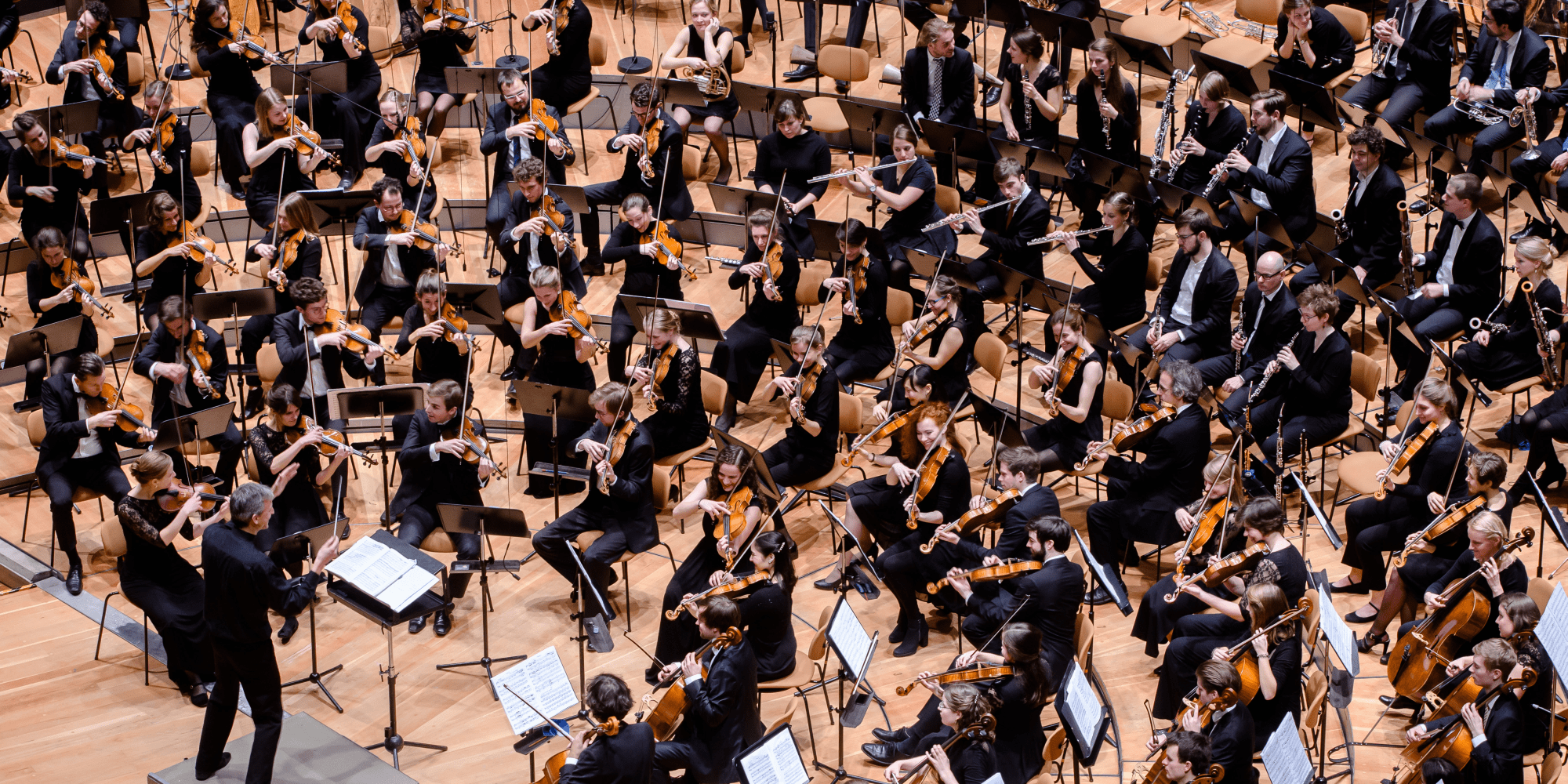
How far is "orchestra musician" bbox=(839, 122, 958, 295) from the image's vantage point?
974 centimetres

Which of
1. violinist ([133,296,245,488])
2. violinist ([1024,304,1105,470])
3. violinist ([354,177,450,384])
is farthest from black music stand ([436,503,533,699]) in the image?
violinist ([1024,304,1105,470])

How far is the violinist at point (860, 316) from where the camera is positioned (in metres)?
9.30

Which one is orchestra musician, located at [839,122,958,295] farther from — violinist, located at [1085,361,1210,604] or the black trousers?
the black trousers

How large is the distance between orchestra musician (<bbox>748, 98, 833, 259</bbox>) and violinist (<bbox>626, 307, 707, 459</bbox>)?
1.61m

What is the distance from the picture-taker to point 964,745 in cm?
626

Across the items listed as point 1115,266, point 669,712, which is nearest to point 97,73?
point 1115,266

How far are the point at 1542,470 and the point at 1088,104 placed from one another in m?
3.23

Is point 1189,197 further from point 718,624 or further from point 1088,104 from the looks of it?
point 718,624

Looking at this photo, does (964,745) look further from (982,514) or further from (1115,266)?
(1115,266)

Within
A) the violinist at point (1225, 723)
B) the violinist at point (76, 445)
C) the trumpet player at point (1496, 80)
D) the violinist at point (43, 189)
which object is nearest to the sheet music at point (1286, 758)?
the violinist at point (1225, 723)

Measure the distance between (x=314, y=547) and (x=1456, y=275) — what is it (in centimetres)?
588

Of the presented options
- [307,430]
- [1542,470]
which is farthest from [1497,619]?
[307,430]

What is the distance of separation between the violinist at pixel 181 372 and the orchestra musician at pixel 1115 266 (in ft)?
14.9

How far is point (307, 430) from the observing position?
8.23m
